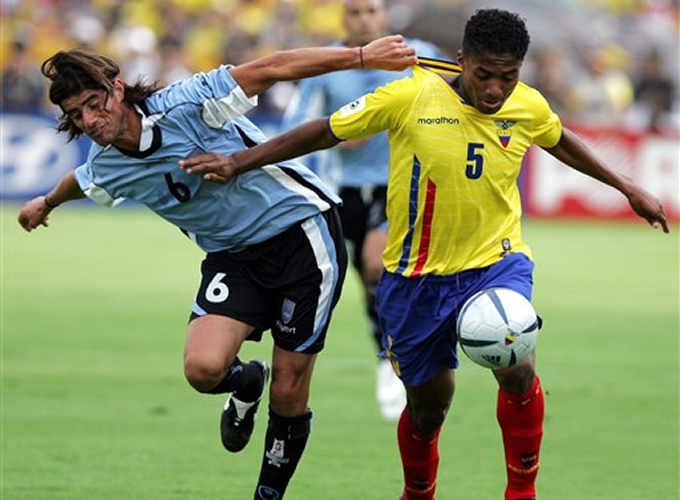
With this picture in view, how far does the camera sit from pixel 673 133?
23609 mm

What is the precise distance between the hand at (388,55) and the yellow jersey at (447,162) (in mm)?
106

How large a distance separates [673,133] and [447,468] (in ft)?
53.0

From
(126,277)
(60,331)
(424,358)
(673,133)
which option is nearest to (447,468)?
(424,358)

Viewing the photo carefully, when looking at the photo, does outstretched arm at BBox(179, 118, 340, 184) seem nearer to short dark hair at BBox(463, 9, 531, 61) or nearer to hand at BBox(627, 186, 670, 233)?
short dark hair at BBox(463, 9, 531, 61)

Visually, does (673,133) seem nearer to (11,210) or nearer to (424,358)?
(11,210)

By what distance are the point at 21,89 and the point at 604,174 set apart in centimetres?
1897

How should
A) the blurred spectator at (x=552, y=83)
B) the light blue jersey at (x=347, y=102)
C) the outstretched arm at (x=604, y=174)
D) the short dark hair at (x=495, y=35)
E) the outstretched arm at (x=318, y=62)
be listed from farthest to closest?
the blurred spectator at (x=552, y=83) → the light blue jersey at (x=347, y=102) → the outstretched arm at (x=604, y=174) → the outstretched arm at (x=318, y=62) → the short dark hair at (x=495, y=35)

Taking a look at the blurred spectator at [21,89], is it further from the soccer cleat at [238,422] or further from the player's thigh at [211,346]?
the player's thigh at [211,346]

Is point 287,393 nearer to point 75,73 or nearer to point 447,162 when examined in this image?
point 447,162

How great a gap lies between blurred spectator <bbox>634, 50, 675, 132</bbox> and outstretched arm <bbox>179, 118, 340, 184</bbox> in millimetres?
18098

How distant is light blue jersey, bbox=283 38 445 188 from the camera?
10773 mm

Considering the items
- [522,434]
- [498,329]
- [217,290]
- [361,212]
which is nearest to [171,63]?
[361,212]

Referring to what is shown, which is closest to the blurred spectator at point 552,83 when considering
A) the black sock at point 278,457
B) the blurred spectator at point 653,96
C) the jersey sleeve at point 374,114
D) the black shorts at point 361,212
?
the blurred spectator at point 653,96

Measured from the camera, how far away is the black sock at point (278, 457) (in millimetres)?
7113
